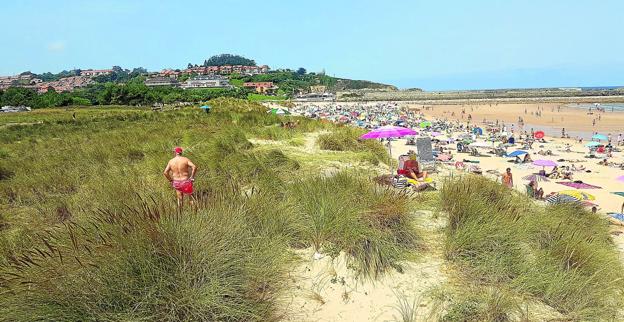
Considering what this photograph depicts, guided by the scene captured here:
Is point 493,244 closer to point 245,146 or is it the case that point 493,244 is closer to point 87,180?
point 87,180

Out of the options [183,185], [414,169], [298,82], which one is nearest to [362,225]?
[183,185]

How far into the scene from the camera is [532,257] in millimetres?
3873

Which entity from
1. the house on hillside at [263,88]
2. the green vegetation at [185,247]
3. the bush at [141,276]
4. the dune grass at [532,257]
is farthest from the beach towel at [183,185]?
the house on hillside at [263,88]

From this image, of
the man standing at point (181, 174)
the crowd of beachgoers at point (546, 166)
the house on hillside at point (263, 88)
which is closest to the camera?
the man standing at point (181, 174)

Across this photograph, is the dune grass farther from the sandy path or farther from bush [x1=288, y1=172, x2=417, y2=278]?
bush [x1=288, y1=172, x2=417, y2=278]

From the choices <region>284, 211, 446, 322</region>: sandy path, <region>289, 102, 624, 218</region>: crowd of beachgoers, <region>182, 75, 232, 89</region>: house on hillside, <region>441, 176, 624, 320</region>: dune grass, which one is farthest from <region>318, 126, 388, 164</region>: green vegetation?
<region>182, 75, 232, 89</region>: house on hillside

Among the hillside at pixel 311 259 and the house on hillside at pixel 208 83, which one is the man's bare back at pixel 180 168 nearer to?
the hillside at pixel 311 259

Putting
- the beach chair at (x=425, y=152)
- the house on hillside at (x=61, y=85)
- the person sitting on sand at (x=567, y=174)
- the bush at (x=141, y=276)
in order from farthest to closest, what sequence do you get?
the house on hillside at (x=61, y=85), the person sitting on sand at (x=567, y=174), the beach chair at (x=425, y=152), the bush at (x=141, y=276)

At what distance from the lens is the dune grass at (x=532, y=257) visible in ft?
11.2

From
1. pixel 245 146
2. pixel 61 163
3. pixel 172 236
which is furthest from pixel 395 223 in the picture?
pixel 61 163

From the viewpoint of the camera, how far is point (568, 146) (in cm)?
2181

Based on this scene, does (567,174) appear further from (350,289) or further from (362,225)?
(350,289)

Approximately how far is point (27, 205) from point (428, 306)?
6893 mm

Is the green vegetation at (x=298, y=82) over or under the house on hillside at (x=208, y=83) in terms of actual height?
over
